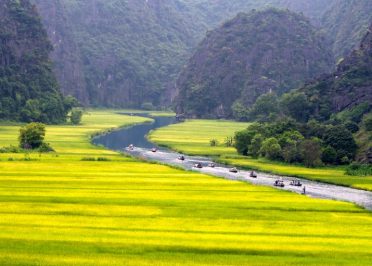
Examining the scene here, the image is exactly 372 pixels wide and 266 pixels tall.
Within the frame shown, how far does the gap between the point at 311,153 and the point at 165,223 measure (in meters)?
51.1

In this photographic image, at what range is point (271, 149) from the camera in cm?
10219

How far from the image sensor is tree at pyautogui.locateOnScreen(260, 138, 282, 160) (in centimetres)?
10157

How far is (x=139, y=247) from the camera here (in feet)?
134

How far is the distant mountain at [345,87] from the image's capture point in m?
138

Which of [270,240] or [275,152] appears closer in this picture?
[270,240]

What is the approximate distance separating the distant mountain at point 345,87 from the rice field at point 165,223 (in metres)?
70.3

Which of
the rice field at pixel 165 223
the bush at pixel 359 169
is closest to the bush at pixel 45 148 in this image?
the rice field at pixel 165 223

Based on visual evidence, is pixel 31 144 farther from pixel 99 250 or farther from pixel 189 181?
pixel 99 250

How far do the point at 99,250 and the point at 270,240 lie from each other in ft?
33.4

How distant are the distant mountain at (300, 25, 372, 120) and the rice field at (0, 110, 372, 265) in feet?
231

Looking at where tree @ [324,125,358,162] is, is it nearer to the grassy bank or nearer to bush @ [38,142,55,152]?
the grassy bank

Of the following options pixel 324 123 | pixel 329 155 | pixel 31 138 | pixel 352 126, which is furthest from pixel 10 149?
pixel 324 123

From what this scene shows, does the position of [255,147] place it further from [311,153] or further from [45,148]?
[45,148]

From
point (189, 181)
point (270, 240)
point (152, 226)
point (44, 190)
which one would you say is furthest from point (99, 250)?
point (189, 181)
